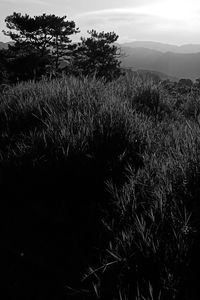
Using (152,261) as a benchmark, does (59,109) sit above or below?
above

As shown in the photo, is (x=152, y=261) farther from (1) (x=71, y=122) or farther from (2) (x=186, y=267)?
(1) (x=71, y=122)

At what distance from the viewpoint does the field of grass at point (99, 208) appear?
2.08 m

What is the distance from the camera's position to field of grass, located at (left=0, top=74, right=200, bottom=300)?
2.08 m

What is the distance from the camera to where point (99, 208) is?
2842 millimetres

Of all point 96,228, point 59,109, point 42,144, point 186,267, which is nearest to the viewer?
point 186,267

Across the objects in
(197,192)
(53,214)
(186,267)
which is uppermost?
(197,192)

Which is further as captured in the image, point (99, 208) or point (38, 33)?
point (38, 33)

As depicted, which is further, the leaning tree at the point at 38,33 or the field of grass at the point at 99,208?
the leaning tree at the point at 38,33

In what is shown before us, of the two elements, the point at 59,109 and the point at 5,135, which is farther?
the point at 59,109

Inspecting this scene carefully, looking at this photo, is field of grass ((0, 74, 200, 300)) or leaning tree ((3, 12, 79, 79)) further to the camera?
leaning tree ((3, 12, 79, 79))

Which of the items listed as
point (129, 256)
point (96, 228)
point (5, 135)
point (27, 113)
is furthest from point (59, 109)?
point (129, 256)

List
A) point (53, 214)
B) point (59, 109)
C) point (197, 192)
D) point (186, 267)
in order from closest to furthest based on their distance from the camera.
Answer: point (186, 267)
point (197, 192)
point (53, 214)
point (59, 109)

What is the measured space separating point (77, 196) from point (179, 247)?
1.29 meters

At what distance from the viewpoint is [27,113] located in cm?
469
